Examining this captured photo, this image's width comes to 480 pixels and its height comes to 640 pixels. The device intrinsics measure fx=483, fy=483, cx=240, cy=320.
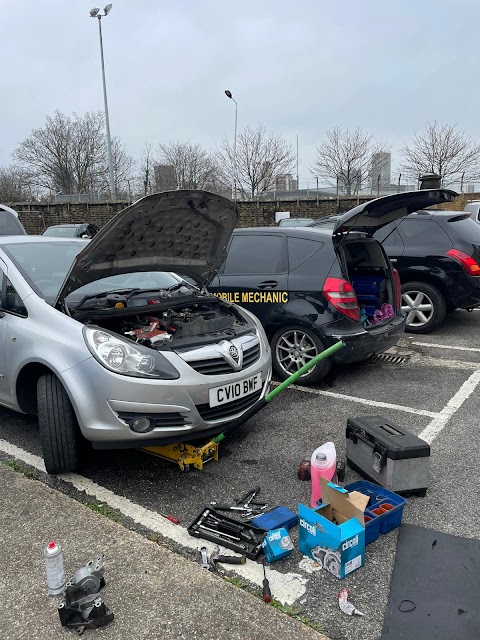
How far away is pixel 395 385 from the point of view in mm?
4973

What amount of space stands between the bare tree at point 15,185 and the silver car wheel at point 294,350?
38.1 meters

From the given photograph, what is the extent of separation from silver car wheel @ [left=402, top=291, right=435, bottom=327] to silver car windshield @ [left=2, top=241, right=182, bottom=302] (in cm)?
386

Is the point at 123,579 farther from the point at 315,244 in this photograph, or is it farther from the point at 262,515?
the point at 315,244

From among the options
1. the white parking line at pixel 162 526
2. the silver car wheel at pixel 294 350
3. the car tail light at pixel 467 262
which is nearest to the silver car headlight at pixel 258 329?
the silver car wheel at pixel 294 350

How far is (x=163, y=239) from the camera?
3.69 metres

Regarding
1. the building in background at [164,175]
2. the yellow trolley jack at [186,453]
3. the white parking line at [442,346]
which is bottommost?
the white parking line at [442,346]

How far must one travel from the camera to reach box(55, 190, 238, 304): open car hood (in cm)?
317

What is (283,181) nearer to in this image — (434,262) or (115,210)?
(115,210)

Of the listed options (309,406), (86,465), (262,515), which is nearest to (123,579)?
(262,515)

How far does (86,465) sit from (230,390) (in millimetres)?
1159

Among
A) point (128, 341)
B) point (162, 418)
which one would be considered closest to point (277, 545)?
point (162, 418)

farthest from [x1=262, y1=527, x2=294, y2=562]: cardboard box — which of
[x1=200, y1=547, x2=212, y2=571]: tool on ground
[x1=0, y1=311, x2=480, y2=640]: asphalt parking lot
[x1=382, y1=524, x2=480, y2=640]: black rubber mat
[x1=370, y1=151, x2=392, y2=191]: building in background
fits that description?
[x1=370, y1=151, x2=392, y2=191]: building in background

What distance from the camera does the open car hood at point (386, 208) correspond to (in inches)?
176

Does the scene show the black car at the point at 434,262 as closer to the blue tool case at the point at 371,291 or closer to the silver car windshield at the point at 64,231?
the blue tool case at the point at 371,291
